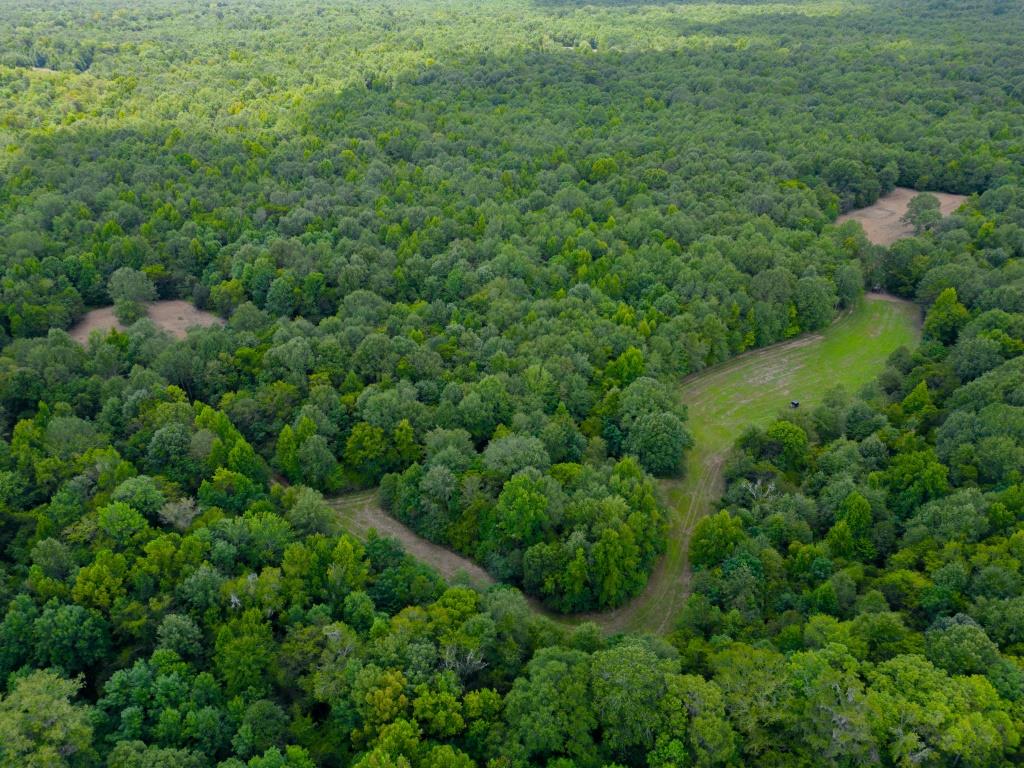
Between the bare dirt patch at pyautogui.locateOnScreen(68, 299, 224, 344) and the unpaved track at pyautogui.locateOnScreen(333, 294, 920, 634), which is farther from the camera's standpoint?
the bare dirt patch at pyautogui.locateOnScreen(68, 299, 224, 344)

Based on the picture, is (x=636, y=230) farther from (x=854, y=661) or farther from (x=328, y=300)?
(x=854, y=661)

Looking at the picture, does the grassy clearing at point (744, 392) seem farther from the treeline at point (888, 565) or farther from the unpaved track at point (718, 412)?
the treeline at point (888, 565)

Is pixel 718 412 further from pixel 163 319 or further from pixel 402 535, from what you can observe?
pixel 163 319

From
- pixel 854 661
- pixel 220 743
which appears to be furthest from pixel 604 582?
pixel 220 743

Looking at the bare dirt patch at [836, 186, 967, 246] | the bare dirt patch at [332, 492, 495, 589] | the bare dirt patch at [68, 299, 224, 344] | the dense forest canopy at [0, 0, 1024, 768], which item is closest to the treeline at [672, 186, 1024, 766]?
the dense forest canopy at [0, 0, 1024, 768]

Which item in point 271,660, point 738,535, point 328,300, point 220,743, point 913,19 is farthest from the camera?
point 913,19

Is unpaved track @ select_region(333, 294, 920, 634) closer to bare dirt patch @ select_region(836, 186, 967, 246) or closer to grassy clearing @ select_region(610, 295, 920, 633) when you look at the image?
grassy clearing @ select_region(610, 295, 920, 633)
